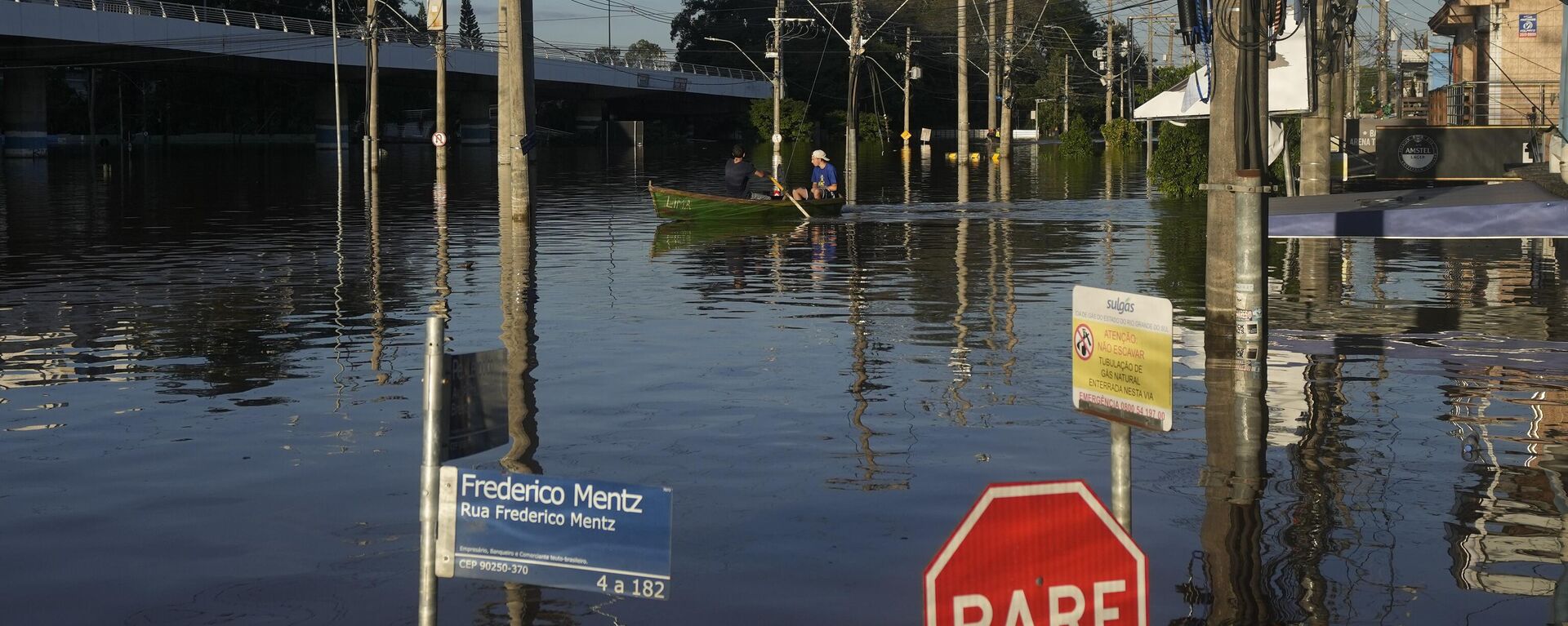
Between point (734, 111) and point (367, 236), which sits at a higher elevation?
point (734, 111)

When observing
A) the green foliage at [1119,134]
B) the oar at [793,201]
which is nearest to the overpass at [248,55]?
the green foliage at [1119,134]

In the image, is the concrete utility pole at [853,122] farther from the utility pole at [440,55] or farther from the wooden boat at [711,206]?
the utility pole at [440,55]

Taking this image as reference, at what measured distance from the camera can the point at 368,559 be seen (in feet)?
26.0

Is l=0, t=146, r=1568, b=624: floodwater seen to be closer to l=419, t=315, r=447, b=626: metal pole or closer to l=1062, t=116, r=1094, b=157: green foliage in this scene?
l=419, t=315, r=447, b=626: metal pole

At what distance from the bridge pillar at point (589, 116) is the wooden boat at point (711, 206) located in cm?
11034

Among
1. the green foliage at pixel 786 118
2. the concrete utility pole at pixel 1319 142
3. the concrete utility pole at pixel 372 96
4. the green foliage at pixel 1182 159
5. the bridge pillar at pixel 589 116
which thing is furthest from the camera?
the bridge pillar at pixel 589 116

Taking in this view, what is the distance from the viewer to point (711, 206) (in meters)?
→ 31.6

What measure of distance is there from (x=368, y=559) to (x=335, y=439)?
10.5ft

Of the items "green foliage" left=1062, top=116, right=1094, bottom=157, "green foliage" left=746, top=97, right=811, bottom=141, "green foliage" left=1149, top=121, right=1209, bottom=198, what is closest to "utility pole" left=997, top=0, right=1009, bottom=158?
"green foliage" left=1062, top=116, right=1094, bottom=157

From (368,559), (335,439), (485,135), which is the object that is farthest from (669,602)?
(485,135)

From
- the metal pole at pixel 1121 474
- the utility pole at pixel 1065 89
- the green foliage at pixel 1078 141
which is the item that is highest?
the utility pole at pixel 1065 89

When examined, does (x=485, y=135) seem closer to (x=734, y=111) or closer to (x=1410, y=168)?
(x=734, y=111)

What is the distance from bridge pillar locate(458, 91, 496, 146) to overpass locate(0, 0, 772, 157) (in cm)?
8

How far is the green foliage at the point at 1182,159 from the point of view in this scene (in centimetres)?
3819
